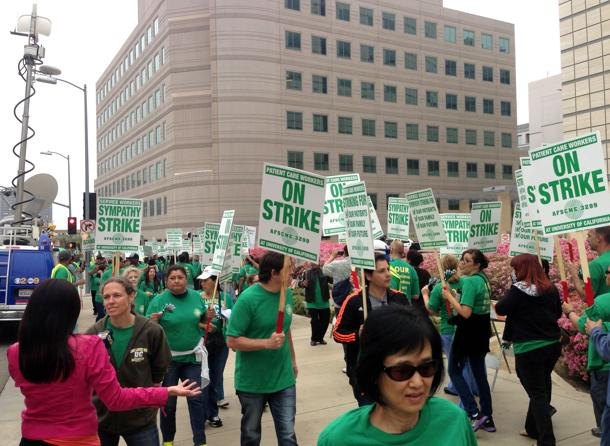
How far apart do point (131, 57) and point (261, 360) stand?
2493 inches

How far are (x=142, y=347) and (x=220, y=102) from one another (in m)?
46.1

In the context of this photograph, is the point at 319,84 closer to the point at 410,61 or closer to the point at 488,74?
the point at 410,61

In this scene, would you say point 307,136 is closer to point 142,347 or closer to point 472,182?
point 472,182

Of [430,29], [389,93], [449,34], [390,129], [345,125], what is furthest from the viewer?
[449,34]

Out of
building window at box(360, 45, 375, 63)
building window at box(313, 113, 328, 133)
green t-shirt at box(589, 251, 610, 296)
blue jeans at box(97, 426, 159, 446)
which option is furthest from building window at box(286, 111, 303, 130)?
blue jeans at box(97, 426, 159, 446)

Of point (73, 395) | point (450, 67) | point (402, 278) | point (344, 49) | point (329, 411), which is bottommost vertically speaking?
point (329, 411)

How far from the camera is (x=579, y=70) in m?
23.5

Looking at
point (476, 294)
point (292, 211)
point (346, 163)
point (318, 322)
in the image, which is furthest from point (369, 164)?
point (292, 211)

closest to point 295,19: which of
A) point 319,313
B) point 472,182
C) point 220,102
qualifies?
point 220,102

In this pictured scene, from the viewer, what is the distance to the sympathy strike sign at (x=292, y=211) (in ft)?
16.1

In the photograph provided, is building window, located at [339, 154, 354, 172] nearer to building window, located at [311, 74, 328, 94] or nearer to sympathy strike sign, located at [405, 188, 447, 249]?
building window, located at [311, 74, 328, 94]

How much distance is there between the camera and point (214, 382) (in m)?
6.78

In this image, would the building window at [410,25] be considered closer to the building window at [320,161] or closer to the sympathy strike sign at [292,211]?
the building window at [320,161]

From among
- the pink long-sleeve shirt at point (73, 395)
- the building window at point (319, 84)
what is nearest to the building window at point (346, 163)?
the building window at point (319, 84)
